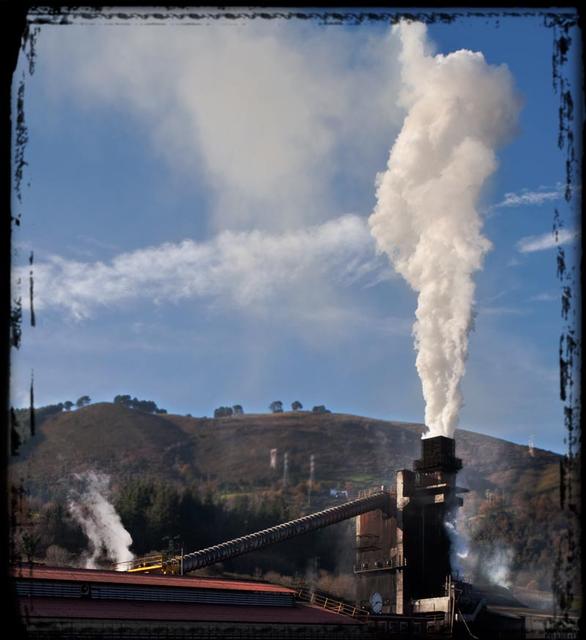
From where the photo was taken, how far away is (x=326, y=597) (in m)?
60.6

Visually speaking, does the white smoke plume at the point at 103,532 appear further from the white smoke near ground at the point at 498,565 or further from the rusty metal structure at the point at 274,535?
the white smoke near ground at the point at 498,565

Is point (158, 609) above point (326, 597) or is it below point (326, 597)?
above

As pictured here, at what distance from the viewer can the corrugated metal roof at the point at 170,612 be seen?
3984cm

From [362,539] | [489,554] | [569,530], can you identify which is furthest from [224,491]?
[569,530]

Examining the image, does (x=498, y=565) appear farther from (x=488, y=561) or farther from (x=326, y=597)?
(x=326, y=597)

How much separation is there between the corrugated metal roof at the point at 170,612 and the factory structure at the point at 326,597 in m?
0.08

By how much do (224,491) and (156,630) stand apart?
159m

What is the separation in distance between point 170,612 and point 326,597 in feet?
61.2

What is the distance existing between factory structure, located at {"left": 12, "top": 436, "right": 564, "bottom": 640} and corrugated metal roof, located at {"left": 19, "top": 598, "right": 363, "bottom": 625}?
8 centimetres

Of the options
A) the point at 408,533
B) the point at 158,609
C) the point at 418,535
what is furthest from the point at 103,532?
the point at 158,609

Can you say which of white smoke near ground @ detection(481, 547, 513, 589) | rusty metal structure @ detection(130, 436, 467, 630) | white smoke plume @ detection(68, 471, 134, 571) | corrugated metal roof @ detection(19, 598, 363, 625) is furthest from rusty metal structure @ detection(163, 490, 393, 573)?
white smoke near ground @ detection(481, 547, 513, 589)

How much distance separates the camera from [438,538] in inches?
2736

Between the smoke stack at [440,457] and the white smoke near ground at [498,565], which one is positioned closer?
the smoke stack at [440,457]

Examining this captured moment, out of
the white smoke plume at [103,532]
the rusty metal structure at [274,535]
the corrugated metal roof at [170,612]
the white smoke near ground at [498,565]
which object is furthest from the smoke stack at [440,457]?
the white smoke near ground at [498,565]
